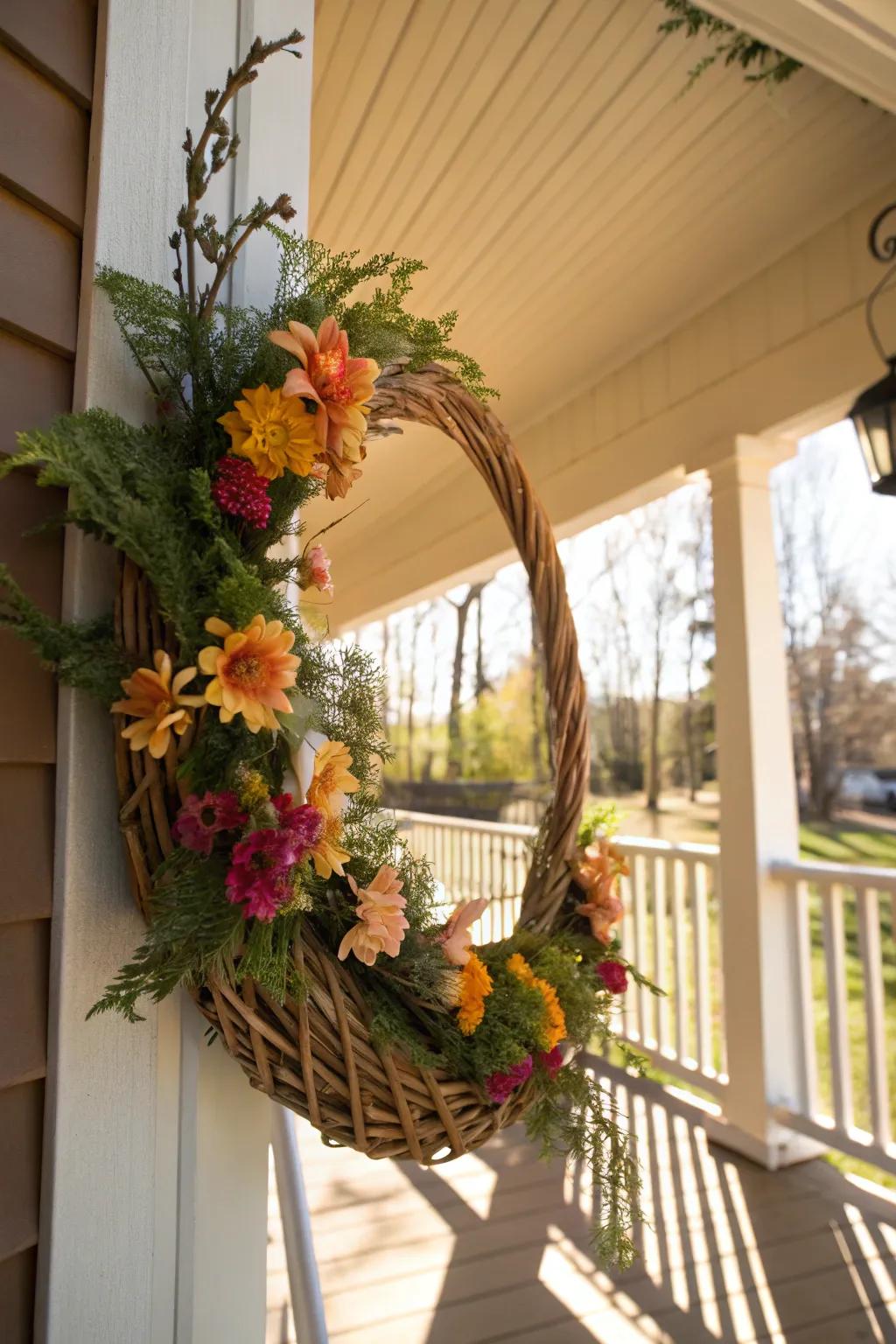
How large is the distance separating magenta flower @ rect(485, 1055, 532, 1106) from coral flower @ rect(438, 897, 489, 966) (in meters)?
0.10

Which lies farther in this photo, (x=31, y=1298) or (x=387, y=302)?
(x=387, y=302)

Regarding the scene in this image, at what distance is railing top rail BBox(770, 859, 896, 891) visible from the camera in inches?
93.1

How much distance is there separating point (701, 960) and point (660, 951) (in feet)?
0.60

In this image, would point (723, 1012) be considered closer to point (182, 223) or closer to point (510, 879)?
point (510, 879)

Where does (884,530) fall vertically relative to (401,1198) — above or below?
above

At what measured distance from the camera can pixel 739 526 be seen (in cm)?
276

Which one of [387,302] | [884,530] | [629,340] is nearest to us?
[387,302]

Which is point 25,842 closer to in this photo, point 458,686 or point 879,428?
point 879,428

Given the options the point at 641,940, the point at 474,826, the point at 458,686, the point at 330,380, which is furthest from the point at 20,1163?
the point at 458,686

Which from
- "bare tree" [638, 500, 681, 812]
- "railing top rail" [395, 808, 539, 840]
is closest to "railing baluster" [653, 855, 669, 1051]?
"railing top rail" [395, 808, 539, 840]

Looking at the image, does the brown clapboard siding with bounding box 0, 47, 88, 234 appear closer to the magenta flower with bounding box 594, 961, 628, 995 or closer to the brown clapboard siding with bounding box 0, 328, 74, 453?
the brown clapboard siding with bounding box 0, 328, 74, 453

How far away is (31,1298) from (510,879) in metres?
3.89

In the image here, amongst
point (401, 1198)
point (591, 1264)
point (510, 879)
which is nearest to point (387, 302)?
point (591, 1264)

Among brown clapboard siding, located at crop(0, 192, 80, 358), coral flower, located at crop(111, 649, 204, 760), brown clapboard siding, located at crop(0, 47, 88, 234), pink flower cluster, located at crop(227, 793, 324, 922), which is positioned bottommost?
pink flower cluster, located at crop(227, 793, 324, 922)
